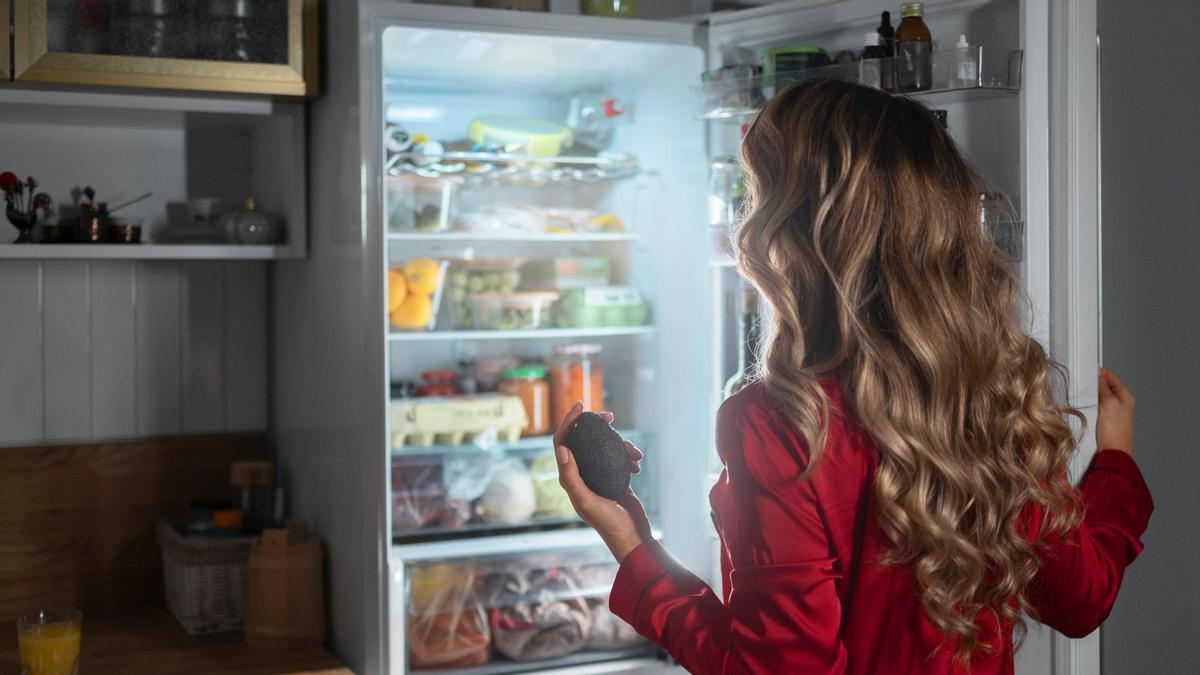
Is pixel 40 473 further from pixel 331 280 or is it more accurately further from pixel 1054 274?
pixel 1054 274

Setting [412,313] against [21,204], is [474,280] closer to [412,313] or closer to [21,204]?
[412,313]

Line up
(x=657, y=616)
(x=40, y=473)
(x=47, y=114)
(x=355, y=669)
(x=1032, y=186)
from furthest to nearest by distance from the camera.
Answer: (x=40, y=473)
(x=47, y=114)
(x=355, y=669)
(x=1032, y=186)
(x=657, y=616)

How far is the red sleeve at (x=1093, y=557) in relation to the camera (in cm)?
134

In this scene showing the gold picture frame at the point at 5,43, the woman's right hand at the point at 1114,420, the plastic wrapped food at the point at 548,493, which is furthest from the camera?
the plastic wrapped food at the point at 548,493

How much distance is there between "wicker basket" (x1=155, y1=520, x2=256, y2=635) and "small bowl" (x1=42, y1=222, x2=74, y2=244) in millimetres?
Result: 640

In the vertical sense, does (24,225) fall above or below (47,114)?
below

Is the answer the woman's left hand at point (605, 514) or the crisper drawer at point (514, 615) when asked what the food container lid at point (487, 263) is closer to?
the crisper drawer at point (514, 615)

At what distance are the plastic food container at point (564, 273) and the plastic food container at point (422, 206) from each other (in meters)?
0.23

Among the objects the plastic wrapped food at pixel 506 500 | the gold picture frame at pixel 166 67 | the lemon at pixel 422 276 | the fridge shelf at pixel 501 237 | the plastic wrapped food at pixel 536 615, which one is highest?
the gold picture frame at pixel 166 67

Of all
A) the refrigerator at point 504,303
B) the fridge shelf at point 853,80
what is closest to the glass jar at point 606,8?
the refrigerator at point 504,303

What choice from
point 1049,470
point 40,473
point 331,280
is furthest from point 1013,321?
point 40,473

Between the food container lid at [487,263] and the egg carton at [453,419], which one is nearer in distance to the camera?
the egg carton at [453,419]

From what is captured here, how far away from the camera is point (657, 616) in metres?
1.23

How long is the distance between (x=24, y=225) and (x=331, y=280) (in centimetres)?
62
